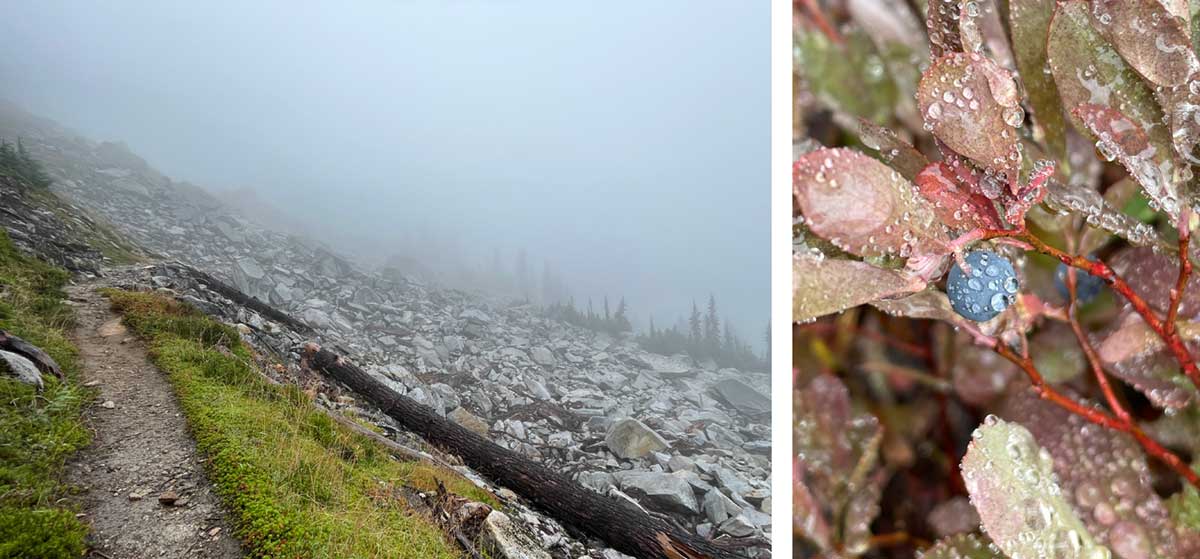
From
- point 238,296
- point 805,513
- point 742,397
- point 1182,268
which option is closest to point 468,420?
point 238,296

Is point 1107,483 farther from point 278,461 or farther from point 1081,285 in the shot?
point 278,461

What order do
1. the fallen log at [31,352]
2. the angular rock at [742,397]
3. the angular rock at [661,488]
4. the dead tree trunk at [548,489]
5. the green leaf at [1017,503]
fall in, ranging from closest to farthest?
the green leaf at [1017,503]
the fallen log at [31,352]
the dead tree trunk at [548,489]
the angular rock at [661,488]
the angular rock at [742,397]

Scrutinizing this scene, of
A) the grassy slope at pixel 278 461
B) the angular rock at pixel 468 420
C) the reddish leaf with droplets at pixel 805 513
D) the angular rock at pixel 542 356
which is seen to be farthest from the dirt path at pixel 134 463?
the reddish leaf with droplets at pixel 805 513

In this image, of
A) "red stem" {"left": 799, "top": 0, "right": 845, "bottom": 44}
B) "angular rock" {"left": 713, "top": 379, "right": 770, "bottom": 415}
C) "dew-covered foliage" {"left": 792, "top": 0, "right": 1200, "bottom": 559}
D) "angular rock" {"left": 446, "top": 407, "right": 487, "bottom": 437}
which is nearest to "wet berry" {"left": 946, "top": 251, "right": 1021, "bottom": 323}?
"dew-covered foliage" {"left": 792, "top": 0, "right": 1200, "bottom": 559}

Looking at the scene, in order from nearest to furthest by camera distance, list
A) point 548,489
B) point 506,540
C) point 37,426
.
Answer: point 37,426 < point 506,540 < point 548,489

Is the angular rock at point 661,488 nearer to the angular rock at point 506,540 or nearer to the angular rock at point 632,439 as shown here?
the angular rock at point 632,439

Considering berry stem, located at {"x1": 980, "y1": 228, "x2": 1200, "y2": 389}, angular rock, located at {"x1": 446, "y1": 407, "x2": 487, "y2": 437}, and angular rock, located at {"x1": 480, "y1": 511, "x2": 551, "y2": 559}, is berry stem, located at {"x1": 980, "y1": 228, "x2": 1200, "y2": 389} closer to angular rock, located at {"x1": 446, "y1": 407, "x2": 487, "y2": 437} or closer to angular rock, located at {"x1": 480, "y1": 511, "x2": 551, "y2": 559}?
angular rock, located at {"x1": 480, "y1": 511, "x2": 551, "y2": 559}
